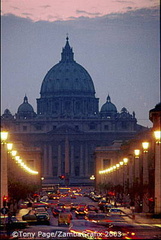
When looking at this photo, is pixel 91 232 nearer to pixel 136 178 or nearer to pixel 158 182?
pixel 158 182

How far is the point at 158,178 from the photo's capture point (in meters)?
64.5

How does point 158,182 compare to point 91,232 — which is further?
point 158,182

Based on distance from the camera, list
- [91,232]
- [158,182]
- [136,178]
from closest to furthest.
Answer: [91,232]
[158,182]
[136,178]

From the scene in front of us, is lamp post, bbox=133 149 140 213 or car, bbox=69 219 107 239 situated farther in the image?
lamp post, bbox=133 149 140 213

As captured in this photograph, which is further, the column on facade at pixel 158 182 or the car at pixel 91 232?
the column on facade at pixel 158 182

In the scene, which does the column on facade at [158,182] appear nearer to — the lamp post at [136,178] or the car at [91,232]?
the lamp post at [136,178]

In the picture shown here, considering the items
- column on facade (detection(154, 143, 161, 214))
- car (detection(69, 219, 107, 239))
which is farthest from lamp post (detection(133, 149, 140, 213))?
car (detection(69, 219, 107, 239))

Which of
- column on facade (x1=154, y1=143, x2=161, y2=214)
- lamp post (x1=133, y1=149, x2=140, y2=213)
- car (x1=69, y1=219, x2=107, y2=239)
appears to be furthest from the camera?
lamp post (x1=133, y1=149, x2=140, y2=213)

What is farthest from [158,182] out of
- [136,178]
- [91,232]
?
[91,232]

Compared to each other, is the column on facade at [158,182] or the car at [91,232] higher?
the column on facade at [158,182]

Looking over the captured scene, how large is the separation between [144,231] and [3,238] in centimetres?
953

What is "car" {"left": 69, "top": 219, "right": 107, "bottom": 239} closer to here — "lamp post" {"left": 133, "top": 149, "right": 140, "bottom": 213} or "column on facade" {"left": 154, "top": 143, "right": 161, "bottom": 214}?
"column on facade" {"left": 154, "top": 143, "right": 161, "bottom": 214}

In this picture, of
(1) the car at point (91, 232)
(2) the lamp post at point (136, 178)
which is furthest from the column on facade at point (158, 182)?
(1) the car at point (91, 232)

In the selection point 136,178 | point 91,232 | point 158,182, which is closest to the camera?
point 91,232
